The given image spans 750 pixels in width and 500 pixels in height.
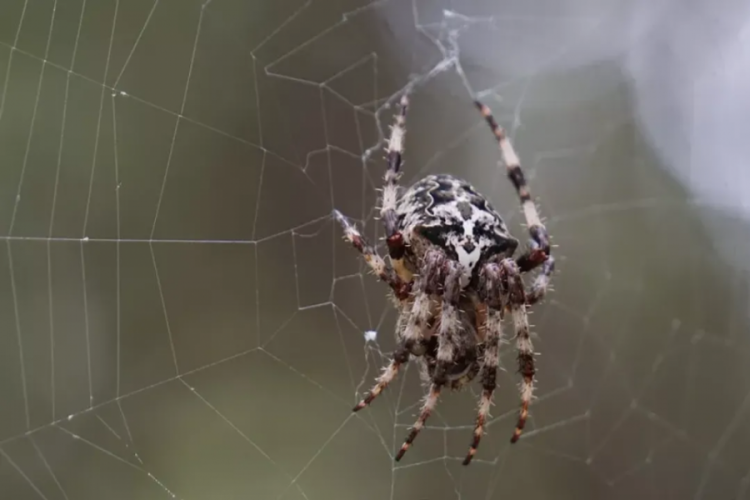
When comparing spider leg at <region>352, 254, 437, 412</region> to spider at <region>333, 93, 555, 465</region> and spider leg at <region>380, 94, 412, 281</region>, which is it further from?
spider leg at <region>380, 94, 412, 281</region>

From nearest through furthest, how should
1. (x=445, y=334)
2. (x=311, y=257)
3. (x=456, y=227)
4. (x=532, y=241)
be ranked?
(x=445, y=334) < (x=456, y=227) < (x=532, y=241) < (x=311, y=257)

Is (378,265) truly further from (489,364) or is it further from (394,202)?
(489,364)

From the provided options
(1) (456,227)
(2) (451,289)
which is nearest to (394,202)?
(1) (456,227)

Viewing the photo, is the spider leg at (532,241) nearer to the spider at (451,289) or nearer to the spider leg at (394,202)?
the spider at (451,289)

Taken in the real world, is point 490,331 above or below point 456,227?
below

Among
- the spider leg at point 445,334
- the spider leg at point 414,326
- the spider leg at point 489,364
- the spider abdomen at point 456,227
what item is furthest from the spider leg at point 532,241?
the spider leg at point 414,326

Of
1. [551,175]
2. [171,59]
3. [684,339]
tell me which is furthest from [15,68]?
[684,339]

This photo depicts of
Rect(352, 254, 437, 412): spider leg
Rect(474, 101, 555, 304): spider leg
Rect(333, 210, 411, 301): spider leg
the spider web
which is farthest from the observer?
the spider web

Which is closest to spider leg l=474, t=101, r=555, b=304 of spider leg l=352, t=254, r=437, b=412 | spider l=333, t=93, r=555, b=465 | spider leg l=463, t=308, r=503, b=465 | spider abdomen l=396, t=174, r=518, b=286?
spider l=333, t=93, r=555, b=465
